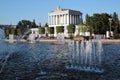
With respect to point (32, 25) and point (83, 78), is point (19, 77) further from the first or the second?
point (32, 25)

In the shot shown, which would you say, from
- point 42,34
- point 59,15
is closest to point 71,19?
point 59,15

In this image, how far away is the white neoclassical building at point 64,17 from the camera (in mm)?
118062

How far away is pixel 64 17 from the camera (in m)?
120

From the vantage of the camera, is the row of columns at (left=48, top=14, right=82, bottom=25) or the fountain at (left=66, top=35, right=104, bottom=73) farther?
the row of columns at (left=48, top=14, right=82, bottom=25)

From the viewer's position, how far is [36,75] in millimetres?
16688

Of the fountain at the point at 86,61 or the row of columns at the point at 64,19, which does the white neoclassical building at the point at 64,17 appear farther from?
the fountain at the point at 86,61

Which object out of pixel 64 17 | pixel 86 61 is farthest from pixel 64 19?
pixel 86 61

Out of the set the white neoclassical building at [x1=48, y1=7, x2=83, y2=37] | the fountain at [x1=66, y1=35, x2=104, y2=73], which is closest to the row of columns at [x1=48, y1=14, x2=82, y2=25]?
the white neoclassical building at [x1=48, y1=7, x2=83, y2=37]

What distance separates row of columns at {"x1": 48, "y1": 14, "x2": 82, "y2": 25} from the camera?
118062mm

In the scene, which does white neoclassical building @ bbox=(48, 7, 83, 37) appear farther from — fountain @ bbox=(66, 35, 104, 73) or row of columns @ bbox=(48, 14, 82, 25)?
fountain @ bbox=(66, 35, 104, 73)

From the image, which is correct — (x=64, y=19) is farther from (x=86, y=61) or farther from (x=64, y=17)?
(x=86, y=61)

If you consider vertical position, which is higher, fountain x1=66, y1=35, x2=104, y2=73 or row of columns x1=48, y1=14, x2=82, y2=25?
row of columns x1=48, y1=14, x2=82, y2=25

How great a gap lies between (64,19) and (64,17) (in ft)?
2.85

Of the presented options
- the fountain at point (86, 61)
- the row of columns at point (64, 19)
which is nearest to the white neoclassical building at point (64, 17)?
the row of columns at point (64, 19)
